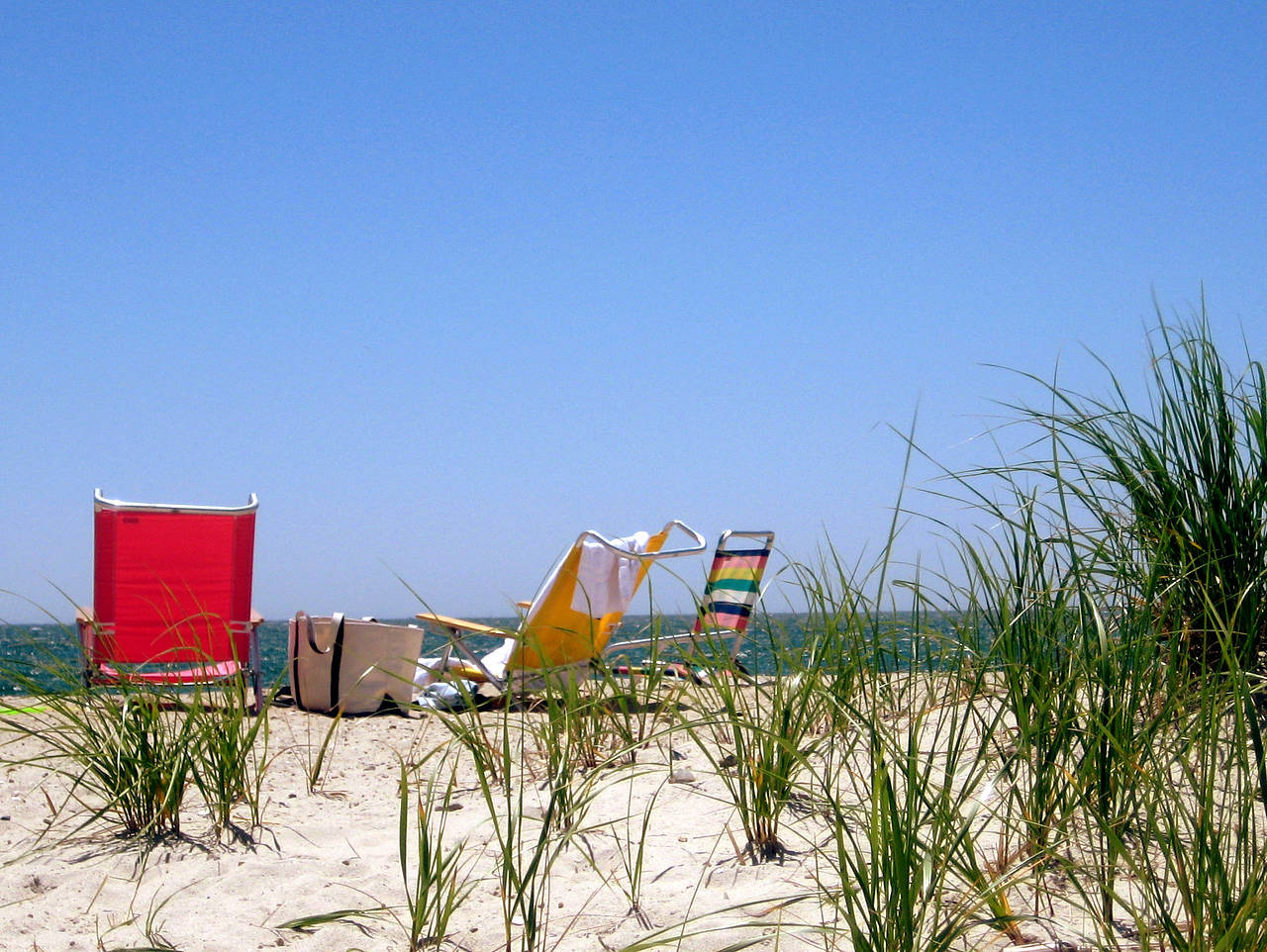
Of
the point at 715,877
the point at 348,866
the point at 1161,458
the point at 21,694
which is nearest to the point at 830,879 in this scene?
the point at 715,877

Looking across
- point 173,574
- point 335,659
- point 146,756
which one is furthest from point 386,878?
point 173,574

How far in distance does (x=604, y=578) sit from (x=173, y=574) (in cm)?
211

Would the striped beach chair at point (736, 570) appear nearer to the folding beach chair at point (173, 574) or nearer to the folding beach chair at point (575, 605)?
the folding beach chair at point (575, 605)

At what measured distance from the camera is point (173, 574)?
17.8 ft

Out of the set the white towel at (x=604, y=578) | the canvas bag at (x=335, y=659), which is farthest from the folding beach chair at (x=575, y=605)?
the canvas bag at (x=335, y=659)

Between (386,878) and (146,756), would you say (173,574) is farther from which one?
(386,878)

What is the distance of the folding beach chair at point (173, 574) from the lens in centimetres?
530

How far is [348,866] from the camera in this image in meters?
2.31

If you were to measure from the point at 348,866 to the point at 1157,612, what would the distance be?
1831 millimetres

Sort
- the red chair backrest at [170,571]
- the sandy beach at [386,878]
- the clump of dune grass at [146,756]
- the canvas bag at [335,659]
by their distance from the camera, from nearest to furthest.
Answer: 1. the sandy beach at [386,878]
2. the clump of dune grass at [146,756]
3. the canvas bag at [335,659]
4. the red chair backrest at [170,571]

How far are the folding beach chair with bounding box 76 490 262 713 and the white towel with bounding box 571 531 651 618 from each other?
Answer: 5.17 ft

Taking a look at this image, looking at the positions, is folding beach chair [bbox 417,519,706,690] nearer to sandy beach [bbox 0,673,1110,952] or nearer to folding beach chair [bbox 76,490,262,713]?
folding beach chair [bbox 76,490,262,713]

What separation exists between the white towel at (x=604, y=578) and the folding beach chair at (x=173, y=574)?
1575 mm

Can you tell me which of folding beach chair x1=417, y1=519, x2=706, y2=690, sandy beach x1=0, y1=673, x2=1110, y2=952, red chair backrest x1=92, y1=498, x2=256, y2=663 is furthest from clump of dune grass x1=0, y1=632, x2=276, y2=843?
red chair backrest x1=92, y1=498, x2=256, y2=663
